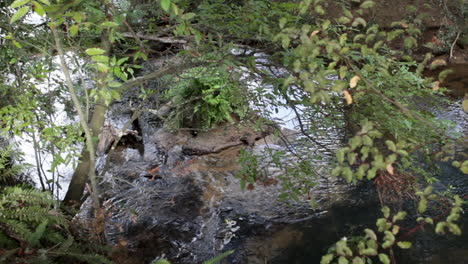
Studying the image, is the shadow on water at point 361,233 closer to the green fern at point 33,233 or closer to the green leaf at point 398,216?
the green fern at point 33,233

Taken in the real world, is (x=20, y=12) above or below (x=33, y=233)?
above

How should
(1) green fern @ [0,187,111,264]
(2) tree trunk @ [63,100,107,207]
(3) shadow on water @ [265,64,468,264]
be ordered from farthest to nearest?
(2) tree trunk @ [63,100,107,207] < (3) shadow on water @ [265,64,468,264] < (1) green fern @ [0,187,111,264]

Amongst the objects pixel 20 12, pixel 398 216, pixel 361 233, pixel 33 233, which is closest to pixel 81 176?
pixel 33 233

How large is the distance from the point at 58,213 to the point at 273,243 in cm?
241

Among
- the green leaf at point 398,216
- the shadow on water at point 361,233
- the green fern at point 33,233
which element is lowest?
the shadow on water at point 361,233

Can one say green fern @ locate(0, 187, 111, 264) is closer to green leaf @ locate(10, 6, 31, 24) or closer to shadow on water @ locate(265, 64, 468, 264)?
green leaf @ locate(10, 6, 31, 24)

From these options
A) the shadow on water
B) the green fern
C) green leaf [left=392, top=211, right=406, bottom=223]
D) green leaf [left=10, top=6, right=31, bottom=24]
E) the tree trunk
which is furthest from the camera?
the tree trunk

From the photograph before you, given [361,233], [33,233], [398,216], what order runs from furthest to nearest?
[361,233] < [33,233] < [398,216]

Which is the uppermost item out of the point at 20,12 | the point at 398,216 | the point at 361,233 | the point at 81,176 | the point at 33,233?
the point at 20,12

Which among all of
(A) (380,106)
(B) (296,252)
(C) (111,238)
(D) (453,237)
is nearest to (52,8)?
(A) (380,106)

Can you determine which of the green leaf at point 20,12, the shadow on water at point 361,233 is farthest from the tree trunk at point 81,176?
the green leaf at point 20,12

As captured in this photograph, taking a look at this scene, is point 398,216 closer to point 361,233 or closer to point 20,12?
point 20,12

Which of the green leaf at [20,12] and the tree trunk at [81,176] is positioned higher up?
the green leaf at [20,12]

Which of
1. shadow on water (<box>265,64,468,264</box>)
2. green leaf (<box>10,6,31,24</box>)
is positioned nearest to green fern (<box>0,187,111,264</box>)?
green leaf (<box>10,6,31,24</box>)
